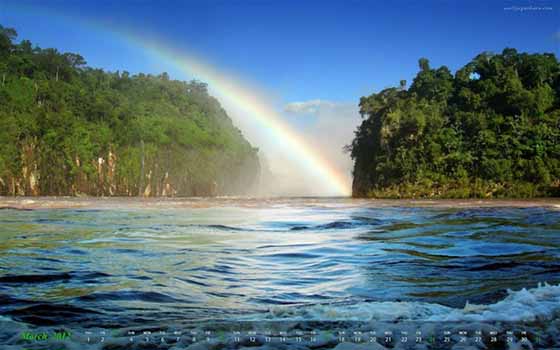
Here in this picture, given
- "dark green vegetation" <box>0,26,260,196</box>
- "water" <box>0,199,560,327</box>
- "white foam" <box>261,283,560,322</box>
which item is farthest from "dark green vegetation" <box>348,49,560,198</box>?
"white foam" <box>261,283,560,322</box>

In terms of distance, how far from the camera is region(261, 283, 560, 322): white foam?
3521 mm

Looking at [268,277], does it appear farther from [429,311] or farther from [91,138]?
[91,138]

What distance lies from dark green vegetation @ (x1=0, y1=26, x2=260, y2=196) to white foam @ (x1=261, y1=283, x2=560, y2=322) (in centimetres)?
6828

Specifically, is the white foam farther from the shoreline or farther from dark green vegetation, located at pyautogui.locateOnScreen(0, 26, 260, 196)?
dark green vegetation, located at pyautogui.locateOnScreen(0, 26, 260, 196)

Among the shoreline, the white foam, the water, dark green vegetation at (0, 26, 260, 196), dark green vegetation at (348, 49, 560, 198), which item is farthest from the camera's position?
dark green vegetation at (0, 26, 260, 196)

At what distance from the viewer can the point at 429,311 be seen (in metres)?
3.76

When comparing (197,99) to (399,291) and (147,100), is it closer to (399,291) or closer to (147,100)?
(147,100)

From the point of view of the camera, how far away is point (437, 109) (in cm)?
6338

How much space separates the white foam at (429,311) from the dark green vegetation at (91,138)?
224 ft

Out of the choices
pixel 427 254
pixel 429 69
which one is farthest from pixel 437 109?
pixel 427 254

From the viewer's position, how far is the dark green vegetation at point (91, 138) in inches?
2721

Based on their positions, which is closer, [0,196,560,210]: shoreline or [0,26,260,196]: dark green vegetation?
[0,196,560,210]: shoreline

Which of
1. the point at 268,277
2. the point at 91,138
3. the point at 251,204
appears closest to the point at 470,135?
the point at 251,204

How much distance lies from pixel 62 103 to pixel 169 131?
21415 mm
